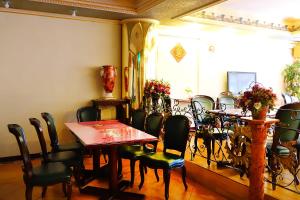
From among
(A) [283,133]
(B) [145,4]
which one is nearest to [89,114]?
(B) [145,4]

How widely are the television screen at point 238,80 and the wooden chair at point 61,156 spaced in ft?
16.2

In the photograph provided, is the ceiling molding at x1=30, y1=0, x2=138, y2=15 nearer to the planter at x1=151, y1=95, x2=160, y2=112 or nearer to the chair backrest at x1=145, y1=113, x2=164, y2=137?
the planter at x1=151, y1=95, x2=160, y2=112

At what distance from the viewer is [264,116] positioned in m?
3.06

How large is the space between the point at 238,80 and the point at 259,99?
4.88 meters

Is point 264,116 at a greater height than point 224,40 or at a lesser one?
lesser

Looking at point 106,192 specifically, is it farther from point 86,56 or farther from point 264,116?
point 86,56

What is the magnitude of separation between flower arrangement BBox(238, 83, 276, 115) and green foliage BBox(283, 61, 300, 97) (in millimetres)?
6171

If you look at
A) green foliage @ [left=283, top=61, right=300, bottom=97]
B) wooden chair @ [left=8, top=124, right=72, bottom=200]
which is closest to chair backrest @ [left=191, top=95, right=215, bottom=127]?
wooden chair @ [left=8, top=124, right=72, bottom=200]

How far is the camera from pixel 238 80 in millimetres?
7746

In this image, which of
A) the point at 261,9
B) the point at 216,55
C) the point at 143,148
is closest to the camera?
the point at 143,148

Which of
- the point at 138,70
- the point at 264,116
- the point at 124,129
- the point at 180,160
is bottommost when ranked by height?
the point at 180,160

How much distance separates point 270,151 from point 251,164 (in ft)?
1.56

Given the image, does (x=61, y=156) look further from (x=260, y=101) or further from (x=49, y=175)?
(x=260, y=101)

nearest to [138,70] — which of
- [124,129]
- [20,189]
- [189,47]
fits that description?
[189,47]
